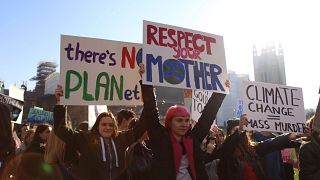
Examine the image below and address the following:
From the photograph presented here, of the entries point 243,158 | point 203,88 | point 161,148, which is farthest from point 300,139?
point 161,148

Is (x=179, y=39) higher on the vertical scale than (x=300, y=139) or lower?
higher

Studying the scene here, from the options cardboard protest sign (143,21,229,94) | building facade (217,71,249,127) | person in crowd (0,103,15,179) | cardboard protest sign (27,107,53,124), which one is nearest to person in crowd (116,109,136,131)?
cardboard protest sign (143,21,229,94)

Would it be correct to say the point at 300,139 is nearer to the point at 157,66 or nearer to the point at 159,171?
the point at 157,66

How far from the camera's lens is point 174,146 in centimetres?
354

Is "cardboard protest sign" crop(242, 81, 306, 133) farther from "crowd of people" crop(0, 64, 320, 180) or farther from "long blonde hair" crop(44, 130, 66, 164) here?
"long blonde hair" crop(44, 130, 66, 164)

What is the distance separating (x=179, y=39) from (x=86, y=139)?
5.74ft

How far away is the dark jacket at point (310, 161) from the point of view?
165 inches

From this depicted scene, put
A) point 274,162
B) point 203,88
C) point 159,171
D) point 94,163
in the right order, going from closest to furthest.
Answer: point 159,171
point 94,163
point 203,88
point 274,162

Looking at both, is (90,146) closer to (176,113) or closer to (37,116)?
(176,113)

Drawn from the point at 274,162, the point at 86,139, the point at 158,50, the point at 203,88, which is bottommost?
the point at 274,162

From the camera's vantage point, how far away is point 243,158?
178 inches

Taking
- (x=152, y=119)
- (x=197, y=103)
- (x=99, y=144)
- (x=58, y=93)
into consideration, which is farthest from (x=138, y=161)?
(x=197, y=103)

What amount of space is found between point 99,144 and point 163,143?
0.91 meters

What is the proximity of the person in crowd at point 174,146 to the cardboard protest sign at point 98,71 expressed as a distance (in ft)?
4.29
